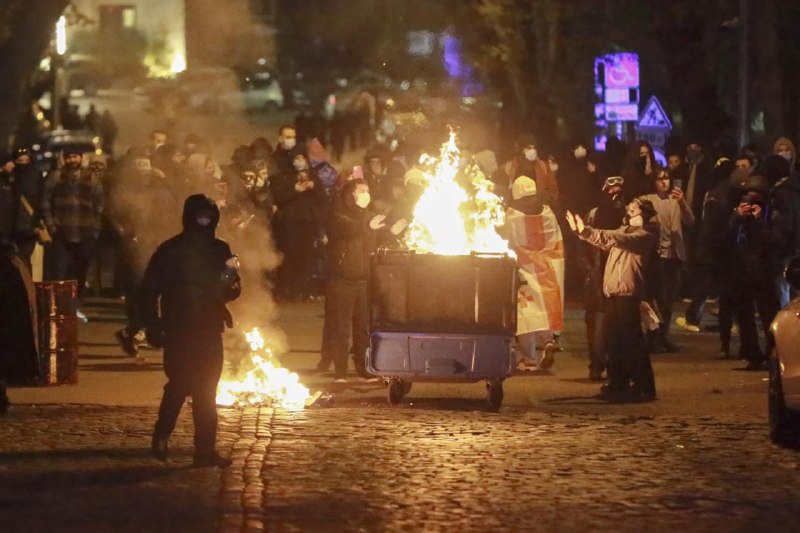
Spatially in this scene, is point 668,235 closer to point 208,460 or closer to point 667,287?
point 667,287

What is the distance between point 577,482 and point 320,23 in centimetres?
2032

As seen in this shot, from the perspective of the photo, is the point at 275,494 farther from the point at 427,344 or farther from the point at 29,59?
the point at 29,59

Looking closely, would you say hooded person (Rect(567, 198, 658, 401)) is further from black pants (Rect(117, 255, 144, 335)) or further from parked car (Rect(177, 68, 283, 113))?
parked car (Rect(177, 68, 283, 113))

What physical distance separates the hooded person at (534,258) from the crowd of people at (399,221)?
7cm

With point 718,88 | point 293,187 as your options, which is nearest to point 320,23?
point 293,187

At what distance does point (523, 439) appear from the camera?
11.2 m

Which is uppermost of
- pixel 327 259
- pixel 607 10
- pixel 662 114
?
pixel 607 10

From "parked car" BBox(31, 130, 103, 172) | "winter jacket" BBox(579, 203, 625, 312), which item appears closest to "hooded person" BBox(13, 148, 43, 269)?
"winter jacket" BBox(579, 203, 625, 312)

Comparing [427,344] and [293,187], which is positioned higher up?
[293,187]

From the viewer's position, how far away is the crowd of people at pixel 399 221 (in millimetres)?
13891

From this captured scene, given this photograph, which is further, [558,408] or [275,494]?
[558,408]

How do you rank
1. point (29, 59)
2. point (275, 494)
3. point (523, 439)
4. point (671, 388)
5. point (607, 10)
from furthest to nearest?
point (607, 10), point (29, 59), point (671, 388), point (523, 439), point (275, 494)

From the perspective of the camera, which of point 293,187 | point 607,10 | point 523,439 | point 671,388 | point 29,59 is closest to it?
point 523,439

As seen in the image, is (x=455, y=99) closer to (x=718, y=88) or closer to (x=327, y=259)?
(x=718, y=88)
